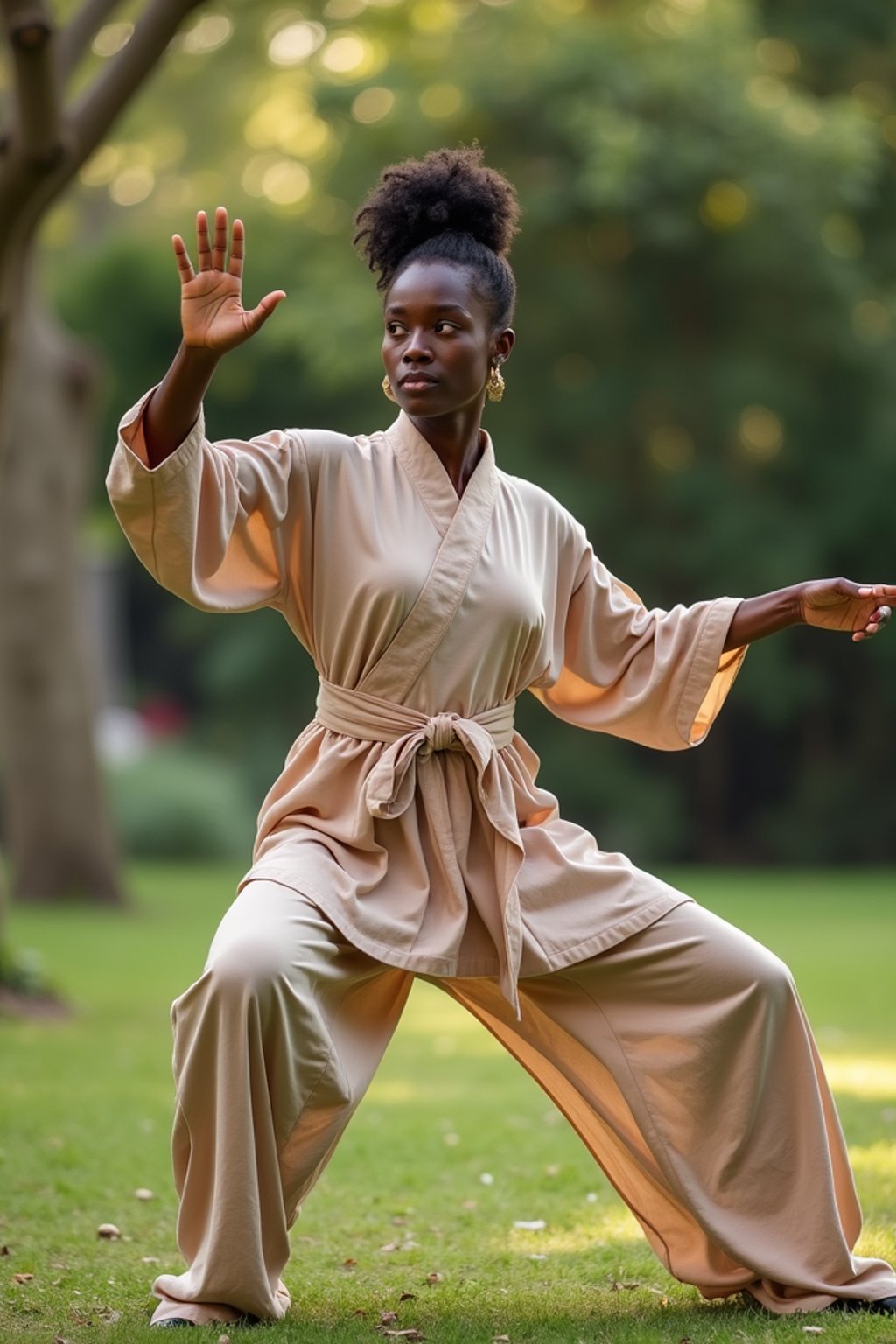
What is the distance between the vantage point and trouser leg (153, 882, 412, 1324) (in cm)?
373

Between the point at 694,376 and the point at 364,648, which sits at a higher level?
the point at 694,376

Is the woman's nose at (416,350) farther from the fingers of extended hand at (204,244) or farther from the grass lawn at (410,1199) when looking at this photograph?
the grass lawn at (410,1199)

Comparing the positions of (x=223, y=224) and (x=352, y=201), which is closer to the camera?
(x=223, y=224)

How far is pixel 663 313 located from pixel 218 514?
669 inches

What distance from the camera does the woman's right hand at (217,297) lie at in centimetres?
378

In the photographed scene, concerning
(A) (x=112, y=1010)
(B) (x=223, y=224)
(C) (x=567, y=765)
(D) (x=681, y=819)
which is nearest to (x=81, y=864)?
(A) (x=112, y=1010)

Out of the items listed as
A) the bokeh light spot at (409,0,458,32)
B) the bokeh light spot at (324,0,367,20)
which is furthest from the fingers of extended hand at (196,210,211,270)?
the bokeh light spot at (409,0,458,32)

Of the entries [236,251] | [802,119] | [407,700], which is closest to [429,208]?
[236,251]

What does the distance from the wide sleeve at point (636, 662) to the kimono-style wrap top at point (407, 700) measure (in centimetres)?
26

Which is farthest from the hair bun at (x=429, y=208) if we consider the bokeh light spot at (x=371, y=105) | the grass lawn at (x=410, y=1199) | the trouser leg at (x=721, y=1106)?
the bokeh light spot at (x=371, y=105)

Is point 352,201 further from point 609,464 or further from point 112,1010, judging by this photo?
point 112,1010

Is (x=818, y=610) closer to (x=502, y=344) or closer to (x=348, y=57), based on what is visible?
(x=502, y=344)

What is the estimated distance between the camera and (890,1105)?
6.83 meters

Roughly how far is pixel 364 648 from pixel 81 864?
10.8 metres
